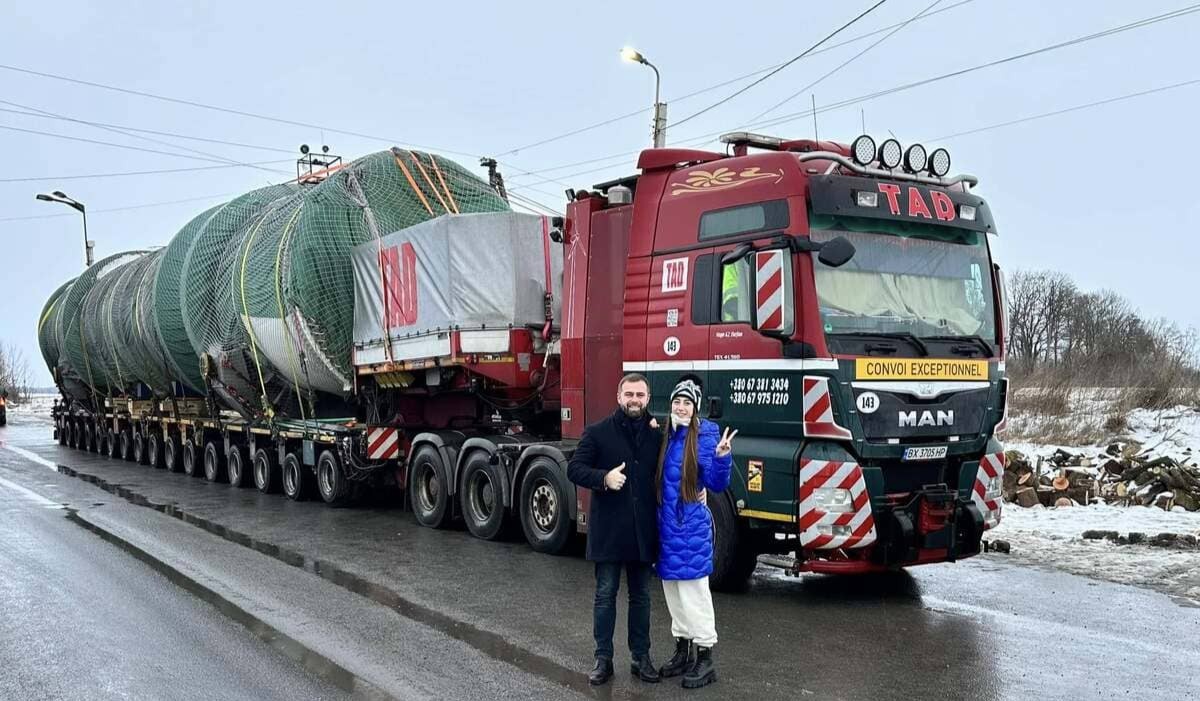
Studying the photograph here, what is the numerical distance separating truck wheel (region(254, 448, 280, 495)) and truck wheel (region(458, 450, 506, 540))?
5.76m

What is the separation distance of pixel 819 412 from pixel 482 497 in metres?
5.02

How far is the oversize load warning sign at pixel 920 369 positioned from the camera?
A: 7.27 metres

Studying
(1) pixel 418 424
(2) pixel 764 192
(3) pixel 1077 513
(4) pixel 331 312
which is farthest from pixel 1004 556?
(4) pixel 331 312

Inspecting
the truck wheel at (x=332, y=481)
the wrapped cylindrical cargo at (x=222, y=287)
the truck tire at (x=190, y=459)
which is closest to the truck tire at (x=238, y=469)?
the wrapped cylindrical cargo at (x=222, y=287)

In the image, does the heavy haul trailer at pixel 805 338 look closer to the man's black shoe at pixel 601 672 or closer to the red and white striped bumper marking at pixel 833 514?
the red and white striped bumper marking at pixel 833 514

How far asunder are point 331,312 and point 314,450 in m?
2.38

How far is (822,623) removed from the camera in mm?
7152

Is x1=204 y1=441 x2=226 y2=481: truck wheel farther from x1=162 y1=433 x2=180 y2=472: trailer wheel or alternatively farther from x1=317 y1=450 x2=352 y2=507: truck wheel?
x1=317 y1=450 x2=352 y2=507: truck wheel

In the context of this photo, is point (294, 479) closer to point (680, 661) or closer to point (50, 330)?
point (680, 661)

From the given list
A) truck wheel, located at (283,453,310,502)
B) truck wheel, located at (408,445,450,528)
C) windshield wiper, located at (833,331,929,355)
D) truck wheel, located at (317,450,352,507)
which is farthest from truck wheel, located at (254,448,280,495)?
windshield wiper, located at (833,331,929,355)

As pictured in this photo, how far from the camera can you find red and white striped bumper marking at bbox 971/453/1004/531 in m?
7.90

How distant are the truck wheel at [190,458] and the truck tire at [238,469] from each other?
226cm

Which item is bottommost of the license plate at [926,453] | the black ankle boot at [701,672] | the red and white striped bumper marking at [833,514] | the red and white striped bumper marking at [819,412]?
the black ankle boot at [701,672]

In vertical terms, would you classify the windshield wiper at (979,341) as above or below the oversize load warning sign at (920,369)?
above
